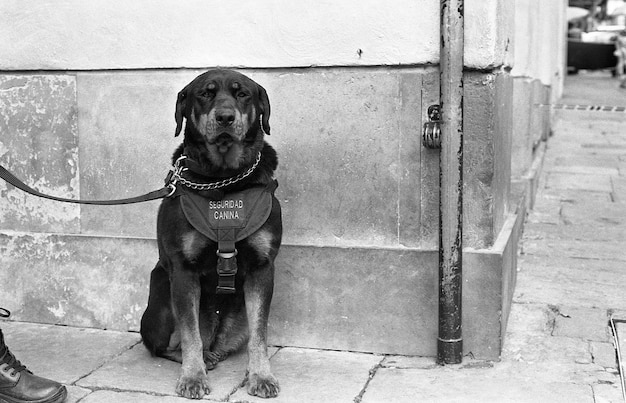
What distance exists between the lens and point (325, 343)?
14.9 ft

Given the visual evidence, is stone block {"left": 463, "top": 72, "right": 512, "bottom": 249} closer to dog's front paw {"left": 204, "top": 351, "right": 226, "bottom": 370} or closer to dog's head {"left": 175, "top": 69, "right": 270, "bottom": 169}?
dog's head {"left": 175, "top": 69, "right": 270, "bottom": 169}

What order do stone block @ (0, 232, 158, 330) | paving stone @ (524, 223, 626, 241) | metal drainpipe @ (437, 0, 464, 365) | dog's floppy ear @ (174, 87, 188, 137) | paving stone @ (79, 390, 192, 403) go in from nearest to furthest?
1. paving stone @ (79, 390, 192, 403)
2. dog's floppy ear @ (174, 87, 188, 137)
3. metal drainpipe @ (437, 0, 464, 365)
4. stone block @ (0, 232, 158, 330)
5. paving stone @ (524, 223, 626, 241)

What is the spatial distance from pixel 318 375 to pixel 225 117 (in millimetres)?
1316

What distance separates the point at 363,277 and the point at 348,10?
1331 mm

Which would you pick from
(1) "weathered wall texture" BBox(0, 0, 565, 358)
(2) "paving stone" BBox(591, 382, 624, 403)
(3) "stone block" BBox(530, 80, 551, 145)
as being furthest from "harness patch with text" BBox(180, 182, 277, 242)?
(3) "stone block" BBox(530, 80, 551, 145)

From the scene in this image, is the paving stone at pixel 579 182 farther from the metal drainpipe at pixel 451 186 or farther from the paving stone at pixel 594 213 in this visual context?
the metal drainpipe at pixel 451 186

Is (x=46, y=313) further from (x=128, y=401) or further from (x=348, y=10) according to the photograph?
(x=348, y=10)

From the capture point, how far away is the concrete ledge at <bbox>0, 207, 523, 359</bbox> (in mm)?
4289

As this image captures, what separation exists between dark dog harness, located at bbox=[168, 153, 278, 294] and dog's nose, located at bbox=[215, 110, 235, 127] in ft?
1.10

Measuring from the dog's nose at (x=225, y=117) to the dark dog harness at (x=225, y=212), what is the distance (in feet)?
1.10

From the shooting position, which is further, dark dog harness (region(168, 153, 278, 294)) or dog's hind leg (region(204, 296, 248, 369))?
dog's hind leg (region(204, 296, 248, 369))

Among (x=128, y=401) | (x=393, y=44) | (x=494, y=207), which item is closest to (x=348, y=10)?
(x=393, y=44)

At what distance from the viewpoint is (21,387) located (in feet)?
12.5

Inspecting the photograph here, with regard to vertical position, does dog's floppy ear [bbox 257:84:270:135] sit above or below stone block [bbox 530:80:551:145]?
above
